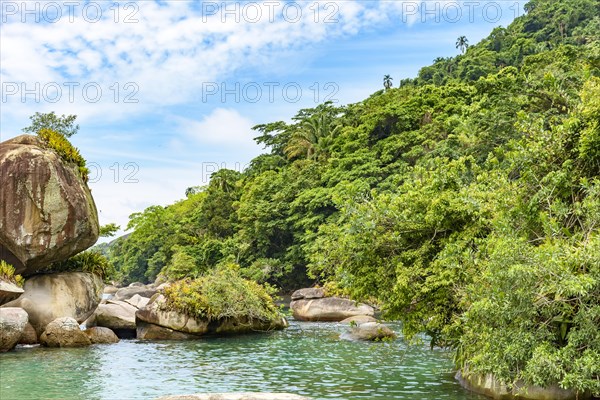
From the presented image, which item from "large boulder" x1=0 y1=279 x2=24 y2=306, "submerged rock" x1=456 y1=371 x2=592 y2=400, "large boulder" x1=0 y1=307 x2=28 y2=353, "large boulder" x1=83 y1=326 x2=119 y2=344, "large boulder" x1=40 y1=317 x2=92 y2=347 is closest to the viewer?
"submerged rock" x1=456 y1=371 x2=592 y2=400

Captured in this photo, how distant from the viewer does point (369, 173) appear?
175 feet

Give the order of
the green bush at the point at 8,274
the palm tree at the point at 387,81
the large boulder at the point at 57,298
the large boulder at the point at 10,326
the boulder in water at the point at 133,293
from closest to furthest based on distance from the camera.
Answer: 1. the large boulder at the point at 10,326
2. the green bush at the point at 8,274
3. the large boulder at the point at 57,298
4. the boulder in water at the point at 133,293
5. the palm tree at the point at 387,81

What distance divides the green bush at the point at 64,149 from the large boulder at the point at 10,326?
6.81 metres

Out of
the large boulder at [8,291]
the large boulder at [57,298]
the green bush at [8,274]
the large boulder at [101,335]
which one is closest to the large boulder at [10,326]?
the large boulder at [8,291]

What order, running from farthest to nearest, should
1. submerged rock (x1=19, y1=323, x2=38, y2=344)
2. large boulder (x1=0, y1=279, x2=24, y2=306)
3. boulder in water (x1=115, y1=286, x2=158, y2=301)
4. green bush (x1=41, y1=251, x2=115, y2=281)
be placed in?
1. boulder in water (x1=115, y1=286, x2=158, y2=301)
2. green bush (x1=41, y1=251, x2=115, y2=281)
3. submerged rock (x1=19, y1=323, x2=38, y2=344)
4. large boulder (x1=0, y1=279, x2=24, y2=306)

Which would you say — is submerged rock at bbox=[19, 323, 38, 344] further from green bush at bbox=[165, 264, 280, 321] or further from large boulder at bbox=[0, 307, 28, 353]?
green bush at bbox=[165, 264, 280, 321]

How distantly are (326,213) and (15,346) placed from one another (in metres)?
33.6

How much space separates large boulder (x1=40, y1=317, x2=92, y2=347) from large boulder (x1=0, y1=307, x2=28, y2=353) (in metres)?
1.49

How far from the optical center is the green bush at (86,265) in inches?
1043

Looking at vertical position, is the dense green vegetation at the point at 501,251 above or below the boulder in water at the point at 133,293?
above

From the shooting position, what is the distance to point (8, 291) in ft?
69.9

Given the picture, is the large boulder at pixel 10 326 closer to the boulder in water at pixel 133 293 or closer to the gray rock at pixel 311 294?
the gray rock at pixel 311 294

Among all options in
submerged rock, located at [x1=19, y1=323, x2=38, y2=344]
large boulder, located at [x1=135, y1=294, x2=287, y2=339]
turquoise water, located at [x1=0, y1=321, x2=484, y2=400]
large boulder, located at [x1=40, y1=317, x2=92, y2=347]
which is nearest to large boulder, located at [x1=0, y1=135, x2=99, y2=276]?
submerged rock, located at [x1=19, y1=323, x2=38, y2=344]

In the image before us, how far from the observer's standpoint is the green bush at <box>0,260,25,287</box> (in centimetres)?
2245
